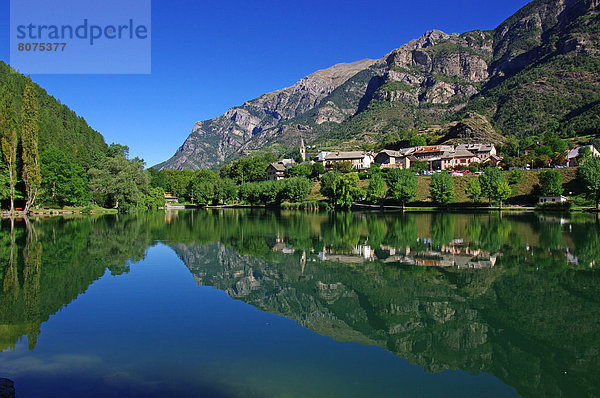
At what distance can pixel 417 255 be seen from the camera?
2128cm

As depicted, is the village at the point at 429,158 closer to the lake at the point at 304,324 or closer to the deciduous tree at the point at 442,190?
the deciduous tree at the point at 442,190

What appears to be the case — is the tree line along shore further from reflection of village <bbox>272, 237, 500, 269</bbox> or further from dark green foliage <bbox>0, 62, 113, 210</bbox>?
reflection of village <bbox>272, 237, 500, 269</bbox>

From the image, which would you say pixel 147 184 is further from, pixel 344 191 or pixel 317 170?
pixel 317 170

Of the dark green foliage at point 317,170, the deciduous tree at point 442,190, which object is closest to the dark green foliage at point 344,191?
the deciduous tree at point 442,190

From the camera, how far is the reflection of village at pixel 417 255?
62.4ft

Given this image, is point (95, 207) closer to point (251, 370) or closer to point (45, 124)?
point (45, 124)

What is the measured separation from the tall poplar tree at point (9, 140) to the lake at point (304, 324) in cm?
4183

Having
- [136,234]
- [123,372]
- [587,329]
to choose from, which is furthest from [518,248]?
[136,234]

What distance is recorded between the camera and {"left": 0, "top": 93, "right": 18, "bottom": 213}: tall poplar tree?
176 ft

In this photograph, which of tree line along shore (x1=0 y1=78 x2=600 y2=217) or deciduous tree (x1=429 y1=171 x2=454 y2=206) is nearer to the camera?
tree line along shore (x1=0 y1=78 x2=600 y2=217)

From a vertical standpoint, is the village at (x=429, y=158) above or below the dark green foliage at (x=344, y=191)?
above

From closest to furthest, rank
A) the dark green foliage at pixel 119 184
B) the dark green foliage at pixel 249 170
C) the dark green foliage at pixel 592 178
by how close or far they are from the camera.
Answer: the dark green foliage at pixel 592 178 < the dark green foliage at pixel 119 184 < the dark green foliage at pixel 249 170

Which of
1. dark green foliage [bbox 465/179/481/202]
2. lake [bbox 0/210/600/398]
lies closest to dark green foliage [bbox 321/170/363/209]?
dark green foliage [bbox 465/179/481/202]

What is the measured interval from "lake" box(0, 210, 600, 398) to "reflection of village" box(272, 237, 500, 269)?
0.79 ft
